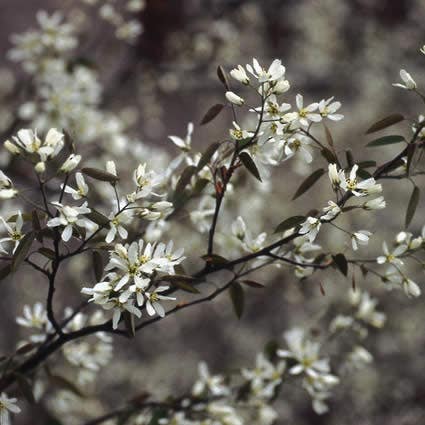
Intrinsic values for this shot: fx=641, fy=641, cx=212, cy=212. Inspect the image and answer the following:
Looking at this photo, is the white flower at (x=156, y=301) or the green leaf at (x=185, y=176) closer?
the white flower at (x=156, y=301)

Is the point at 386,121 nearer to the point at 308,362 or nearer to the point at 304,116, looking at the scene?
the point at 304,116

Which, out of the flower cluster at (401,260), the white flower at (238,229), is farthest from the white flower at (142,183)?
the flower cluster at (401,260)

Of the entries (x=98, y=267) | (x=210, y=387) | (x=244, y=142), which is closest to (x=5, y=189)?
(x=98, y=267)

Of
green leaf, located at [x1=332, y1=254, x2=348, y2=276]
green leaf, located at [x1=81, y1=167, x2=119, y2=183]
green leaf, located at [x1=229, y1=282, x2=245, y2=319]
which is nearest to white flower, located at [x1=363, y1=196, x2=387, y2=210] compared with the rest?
green leaf, located at [x1=332, y1=254, x2=348, y2=276]

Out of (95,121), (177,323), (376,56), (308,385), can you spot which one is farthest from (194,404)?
(376,56)

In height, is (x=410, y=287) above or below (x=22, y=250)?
below

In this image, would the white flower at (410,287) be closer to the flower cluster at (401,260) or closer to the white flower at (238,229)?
the flower cluster at (401,260)

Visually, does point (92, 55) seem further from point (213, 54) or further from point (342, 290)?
point (342, 290)
